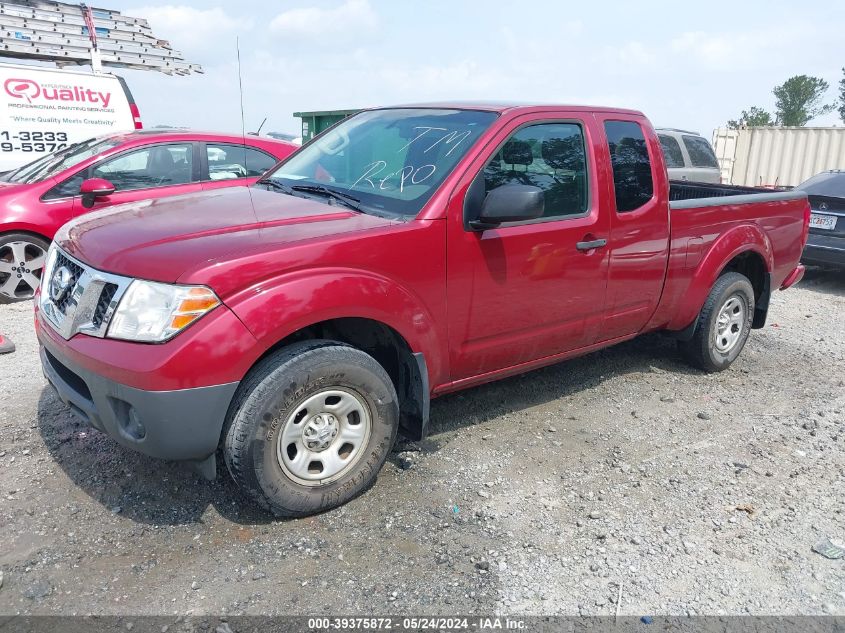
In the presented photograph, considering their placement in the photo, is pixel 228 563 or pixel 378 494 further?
pixel 378 494

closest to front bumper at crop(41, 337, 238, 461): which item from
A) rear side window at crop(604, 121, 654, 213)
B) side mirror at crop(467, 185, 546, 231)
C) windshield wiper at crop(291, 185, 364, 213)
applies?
windshield wiper at crop(291, 185, 364, 213)

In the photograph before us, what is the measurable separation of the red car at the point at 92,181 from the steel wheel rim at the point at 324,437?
3395mm

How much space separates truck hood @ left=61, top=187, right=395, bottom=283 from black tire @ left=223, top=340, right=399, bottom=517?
490 mm

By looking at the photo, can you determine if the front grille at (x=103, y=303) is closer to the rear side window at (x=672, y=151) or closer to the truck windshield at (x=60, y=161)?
the truck windshield at (x=60, y=161)

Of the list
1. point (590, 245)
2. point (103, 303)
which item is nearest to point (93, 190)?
point (103, 303)

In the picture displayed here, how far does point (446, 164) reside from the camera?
3441 millimetres

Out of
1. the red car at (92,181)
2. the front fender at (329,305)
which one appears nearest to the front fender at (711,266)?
the front fender at (329,305)

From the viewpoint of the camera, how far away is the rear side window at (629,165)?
413cm

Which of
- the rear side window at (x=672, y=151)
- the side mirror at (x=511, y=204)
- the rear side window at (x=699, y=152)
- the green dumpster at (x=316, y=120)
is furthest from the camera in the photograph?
the green dumpster at (x=316, y=120)

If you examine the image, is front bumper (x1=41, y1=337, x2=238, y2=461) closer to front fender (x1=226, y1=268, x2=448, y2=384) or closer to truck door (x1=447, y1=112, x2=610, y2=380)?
front fender (x1=226, y1=268, x2=448, y2=384)

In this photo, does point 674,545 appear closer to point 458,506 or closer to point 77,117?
point 458,506

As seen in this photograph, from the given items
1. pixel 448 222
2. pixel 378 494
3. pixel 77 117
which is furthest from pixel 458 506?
pixel 77 117

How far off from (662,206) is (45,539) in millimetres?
3790

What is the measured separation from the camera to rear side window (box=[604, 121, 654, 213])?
163 inches
